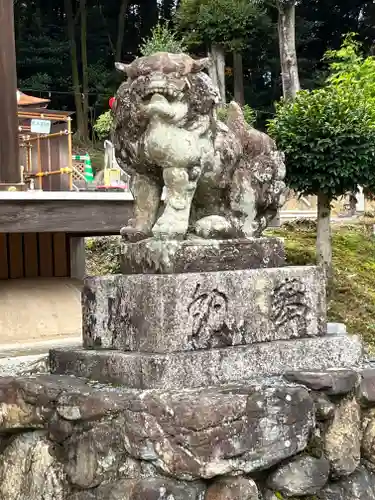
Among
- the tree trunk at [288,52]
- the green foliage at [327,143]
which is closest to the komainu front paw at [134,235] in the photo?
the green foliage at [327,143]

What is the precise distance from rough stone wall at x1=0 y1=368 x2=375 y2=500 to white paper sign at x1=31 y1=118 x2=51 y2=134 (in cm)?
753

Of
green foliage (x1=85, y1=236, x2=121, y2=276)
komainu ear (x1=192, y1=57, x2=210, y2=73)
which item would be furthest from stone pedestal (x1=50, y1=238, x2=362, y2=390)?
green foliage (x1=85, y1=236, x2=121, y2=276)

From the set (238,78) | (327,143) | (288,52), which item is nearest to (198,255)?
(327,143)

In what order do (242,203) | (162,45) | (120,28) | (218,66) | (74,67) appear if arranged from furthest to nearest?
(120,28) < (74,67) < (218,66) < (162,45) < (242,203)

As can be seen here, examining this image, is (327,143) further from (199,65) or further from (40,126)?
(199,65)

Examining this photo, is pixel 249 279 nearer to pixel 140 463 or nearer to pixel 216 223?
pixel 216 223

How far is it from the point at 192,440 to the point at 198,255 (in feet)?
3.03

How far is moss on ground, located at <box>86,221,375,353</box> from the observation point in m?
10.9

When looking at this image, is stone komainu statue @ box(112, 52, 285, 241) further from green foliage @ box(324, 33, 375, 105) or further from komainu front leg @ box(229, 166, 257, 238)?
green foliage @ box(324, 33, 375, 105)

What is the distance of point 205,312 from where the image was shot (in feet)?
A: 10.3

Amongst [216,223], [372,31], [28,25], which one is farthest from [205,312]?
[28,25]

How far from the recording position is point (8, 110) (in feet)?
27.5

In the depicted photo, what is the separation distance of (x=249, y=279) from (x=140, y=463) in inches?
39.6

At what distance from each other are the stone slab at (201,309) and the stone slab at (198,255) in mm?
110
